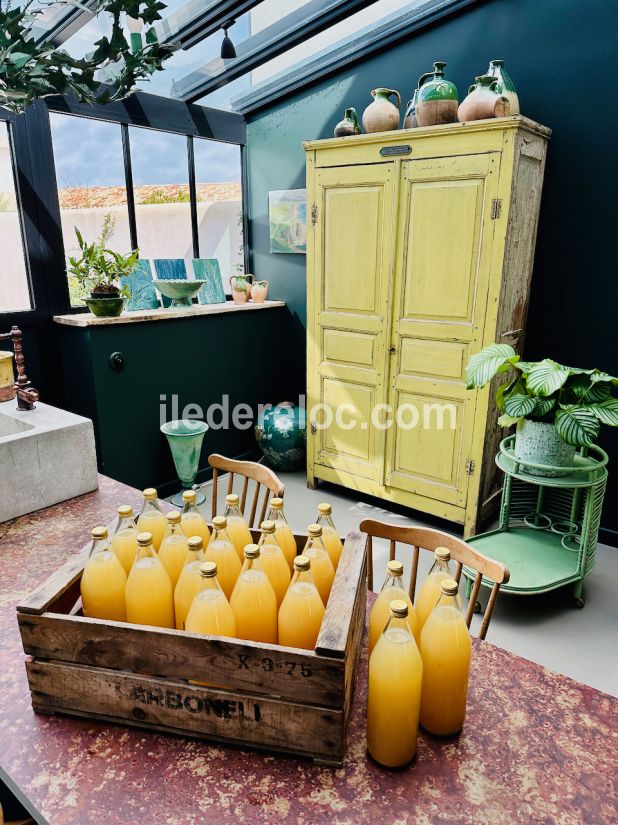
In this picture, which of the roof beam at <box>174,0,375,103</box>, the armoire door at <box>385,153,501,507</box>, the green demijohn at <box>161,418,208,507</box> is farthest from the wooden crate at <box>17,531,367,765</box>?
the roof beam at <box>174,0,375,103</box>

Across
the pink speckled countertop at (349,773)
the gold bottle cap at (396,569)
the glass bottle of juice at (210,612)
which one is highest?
the gold bottle cap at (396,569)

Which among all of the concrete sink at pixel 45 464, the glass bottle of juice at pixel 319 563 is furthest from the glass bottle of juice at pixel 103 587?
the concrete sink at pixel 45 464

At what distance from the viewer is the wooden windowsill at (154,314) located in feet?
10.8

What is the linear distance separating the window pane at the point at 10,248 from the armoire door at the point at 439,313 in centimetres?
220

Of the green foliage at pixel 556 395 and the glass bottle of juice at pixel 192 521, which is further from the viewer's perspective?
the green foliage at pixel 556 395

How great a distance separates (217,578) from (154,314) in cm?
284

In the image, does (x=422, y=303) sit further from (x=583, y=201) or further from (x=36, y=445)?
(x=36, y=445)

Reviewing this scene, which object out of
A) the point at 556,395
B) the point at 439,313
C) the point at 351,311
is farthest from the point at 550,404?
the point at 351,311

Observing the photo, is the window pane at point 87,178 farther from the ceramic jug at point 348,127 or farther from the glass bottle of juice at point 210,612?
the glass bottle of juice at point 210,612

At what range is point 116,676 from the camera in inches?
35.2

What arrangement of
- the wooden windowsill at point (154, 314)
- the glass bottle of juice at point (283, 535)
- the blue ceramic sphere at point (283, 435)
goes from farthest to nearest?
the blue ceramic sphere at point (283, 435), the wooden windowsill at point (154, 314), the glass bottle of juice at point (283, 535)

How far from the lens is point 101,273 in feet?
11.0

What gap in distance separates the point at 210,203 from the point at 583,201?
105 inches

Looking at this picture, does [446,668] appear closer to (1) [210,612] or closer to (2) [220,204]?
(1) [210,612]
